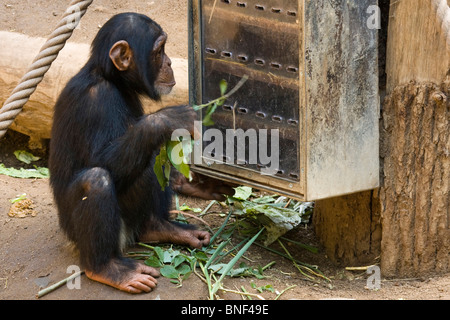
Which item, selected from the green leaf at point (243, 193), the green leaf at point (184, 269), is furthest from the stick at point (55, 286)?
the green leaf at point (243, 193)

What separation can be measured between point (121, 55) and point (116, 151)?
2.55ft

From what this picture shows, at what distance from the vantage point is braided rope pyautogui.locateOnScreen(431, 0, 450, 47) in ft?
12.3

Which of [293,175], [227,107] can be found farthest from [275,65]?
[293,175]

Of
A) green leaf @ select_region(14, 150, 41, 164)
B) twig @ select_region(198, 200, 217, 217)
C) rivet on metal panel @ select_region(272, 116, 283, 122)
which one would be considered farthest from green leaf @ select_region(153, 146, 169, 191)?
green leaf @ select_region(14, 150, 41, 164)

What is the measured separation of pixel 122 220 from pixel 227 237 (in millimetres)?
963

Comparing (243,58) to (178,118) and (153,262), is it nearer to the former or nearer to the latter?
(178,118)

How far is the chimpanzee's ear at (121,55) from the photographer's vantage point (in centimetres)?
466

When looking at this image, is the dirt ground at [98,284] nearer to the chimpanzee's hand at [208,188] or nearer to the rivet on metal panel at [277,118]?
the chimpanzee's hand at [208,188]

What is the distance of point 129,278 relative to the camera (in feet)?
14.3

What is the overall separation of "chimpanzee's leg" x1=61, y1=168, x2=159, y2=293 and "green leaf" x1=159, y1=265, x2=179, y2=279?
5cm

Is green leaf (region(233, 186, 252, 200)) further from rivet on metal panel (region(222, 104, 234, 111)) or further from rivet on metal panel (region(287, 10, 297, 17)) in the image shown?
rivet on metal panel (region(287, 10, 297, 17))

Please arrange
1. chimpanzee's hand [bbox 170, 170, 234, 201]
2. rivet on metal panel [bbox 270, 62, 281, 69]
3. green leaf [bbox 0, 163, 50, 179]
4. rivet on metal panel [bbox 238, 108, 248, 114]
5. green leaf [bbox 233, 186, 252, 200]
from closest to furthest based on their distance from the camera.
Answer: rivet on metal panel [bbox 270, 62, 281, 69] < rivet on metal panel [bbox 238, 108, 248, 114] < chimpanzee's hand [bbox 170, 170, 234, 201] < green leaf [bbox 233, 186, 252, 200] < green leaf [bbox 0, 163, 50, 179]

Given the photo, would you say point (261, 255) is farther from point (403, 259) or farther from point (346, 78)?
point (346, 78)

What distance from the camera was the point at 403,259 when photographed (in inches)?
188
